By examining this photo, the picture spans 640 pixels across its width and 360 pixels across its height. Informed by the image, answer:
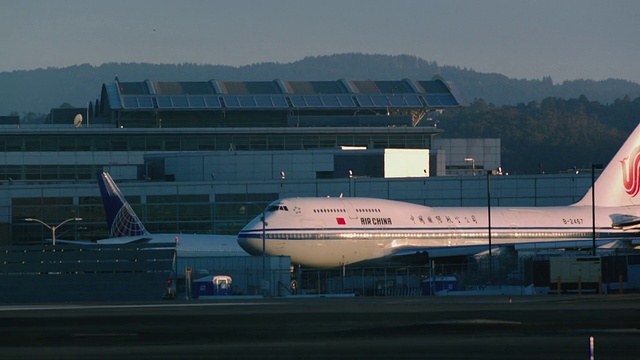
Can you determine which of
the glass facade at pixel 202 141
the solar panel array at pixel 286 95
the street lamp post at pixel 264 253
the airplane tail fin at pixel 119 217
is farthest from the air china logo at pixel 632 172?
the solar panel array at pixel 286 95

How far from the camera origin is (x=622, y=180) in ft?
290

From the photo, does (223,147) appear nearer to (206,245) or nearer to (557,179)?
(557,179)

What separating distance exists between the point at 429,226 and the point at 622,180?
1979cm

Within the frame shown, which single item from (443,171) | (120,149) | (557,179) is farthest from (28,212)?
(443,171)

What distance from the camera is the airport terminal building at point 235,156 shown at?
104 m

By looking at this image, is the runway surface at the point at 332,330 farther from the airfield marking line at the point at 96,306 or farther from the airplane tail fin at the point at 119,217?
the airplane tail fin at the point at 119,217

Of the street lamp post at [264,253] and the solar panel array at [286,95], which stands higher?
the solar panel array at [286,95]

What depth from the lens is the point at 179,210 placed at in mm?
104625

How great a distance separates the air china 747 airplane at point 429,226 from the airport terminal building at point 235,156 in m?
17.8

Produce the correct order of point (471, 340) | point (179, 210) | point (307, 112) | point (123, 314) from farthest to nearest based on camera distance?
point (307, 112) < point (179, 210) < point (123, 314) < point (471, 340)

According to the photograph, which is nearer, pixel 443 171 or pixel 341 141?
pixel 341 141

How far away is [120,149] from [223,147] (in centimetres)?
1210

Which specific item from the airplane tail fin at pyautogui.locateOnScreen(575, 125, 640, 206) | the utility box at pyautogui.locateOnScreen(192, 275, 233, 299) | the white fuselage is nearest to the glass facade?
the airplane tail fin at pyautogui.locateOnScreen(575, 125, 640, 206)

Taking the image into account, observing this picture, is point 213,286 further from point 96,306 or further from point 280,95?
point 280,95
